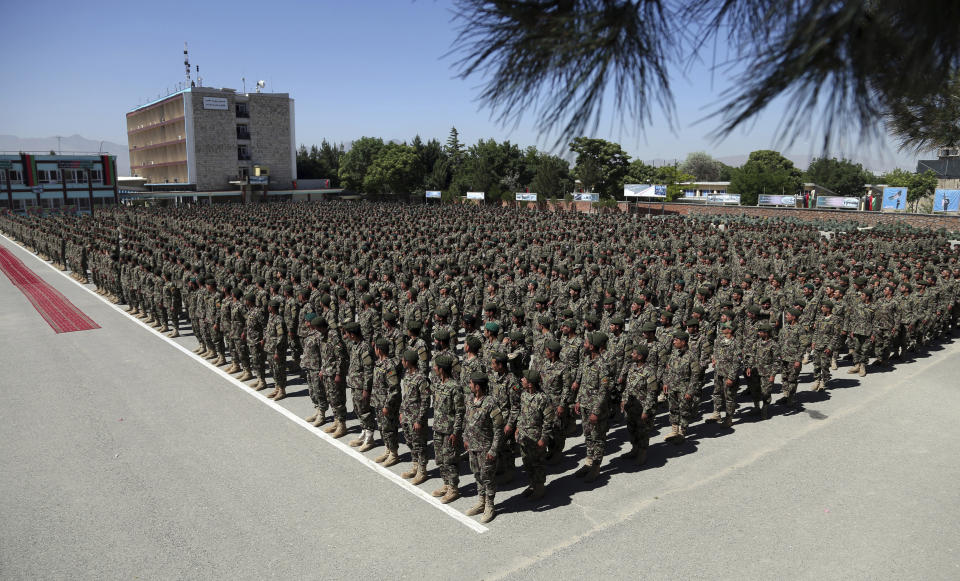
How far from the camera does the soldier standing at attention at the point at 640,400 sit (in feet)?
20.5

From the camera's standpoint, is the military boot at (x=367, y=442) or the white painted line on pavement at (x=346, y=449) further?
the military boot at (x=367, y=442)

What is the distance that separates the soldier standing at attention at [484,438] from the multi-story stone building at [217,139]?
61325 mm

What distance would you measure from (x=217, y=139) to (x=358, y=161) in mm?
16253

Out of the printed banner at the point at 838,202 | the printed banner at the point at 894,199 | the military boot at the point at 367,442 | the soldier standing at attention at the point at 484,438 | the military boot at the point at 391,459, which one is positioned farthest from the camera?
the printed banner at the point at 838,202

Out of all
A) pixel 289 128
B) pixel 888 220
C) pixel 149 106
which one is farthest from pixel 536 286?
pixel 149 106

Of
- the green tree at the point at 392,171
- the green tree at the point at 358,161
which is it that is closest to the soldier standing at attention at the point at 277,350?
the green tree at the point at 392,171

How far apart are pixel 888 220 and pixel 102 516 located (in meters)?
39.8

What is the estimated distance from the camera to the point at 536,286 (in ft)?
37.5

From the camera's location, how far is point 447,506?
217 inches

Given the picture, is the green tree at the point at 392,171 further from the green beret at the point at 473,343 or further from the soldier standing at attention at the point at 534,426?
the soldier standing at attention at the point at 534,426

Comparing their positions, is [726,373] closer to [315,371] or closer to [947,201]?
[315,371]

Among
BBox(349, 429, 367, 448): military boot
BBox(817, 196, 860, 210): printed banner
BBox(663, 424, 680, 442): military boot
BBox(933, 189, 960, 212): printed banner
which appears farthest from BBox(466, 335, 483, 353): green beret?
BBox(817, 196, 860, 210): printed banner

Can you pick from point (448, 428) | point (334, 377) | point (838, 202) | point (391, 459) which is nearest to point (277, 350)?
point (334, 377)

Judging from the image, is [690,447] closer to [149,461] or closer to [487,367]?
[487,367]
